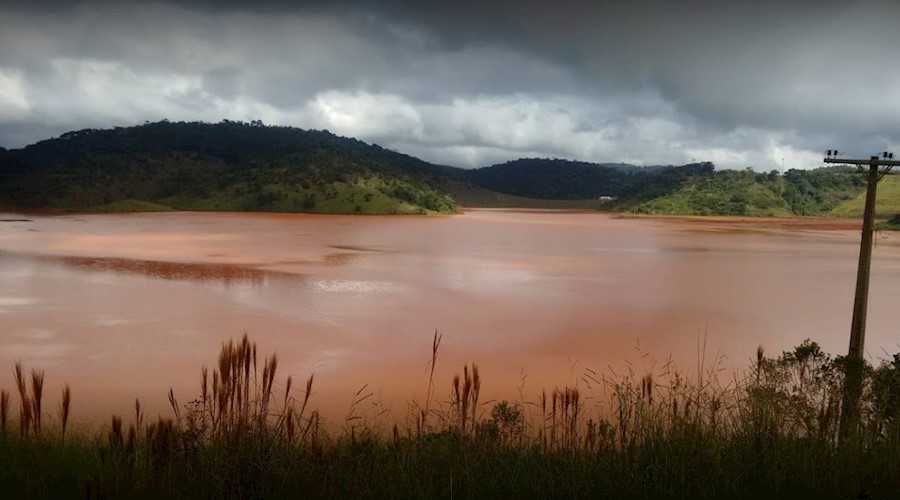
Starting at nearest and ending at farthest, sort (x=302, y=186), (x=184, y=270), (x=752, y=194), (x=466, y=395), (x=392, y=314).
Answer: (x=466, y=395)
(x=392, y=314)
(x=184, y=270)
(x=302, y=186)
(x=752, y=194)

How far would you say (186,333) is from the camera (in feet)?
57.8

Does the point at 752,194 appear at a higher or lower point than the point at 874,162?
higher

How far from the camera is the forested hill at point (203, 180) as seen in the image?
112 meters

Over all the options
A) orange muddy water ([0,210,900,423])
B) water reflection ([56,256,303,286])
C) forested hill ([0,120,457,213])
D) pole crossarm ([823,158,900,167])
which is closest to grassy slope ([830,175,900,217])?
orange muddy water ([0,210,900,423])

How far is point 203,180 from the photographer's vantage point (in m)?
130

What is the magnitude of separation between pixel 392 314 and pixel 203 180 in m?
120

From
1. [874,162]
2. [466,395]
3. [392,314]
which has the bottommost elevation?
[392,314]

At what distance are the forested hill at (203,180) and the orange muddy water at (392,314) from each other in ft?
233

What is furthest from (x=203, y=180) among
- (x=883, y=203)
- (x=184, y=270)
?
(x=883, y=203)

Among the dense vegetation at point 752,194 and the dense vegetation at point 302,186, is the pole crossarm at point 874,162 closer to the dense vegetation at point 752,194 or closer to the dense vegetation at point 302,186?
the dense vegetation at point 302,186

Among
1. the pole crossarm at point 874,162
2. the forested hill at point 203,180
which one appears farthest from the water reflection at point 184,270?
the forested hill at point 203,180

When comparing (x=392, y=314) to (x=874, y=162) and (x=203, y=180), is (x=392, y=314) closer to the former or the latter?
(x=874, y=162)

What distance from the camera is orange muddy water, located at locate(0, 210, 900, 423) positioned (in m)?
14.0

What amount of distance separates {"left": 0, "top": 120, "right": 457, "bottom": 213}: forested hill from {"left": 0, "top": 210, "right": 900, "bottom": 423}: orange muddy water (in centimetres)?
7104
